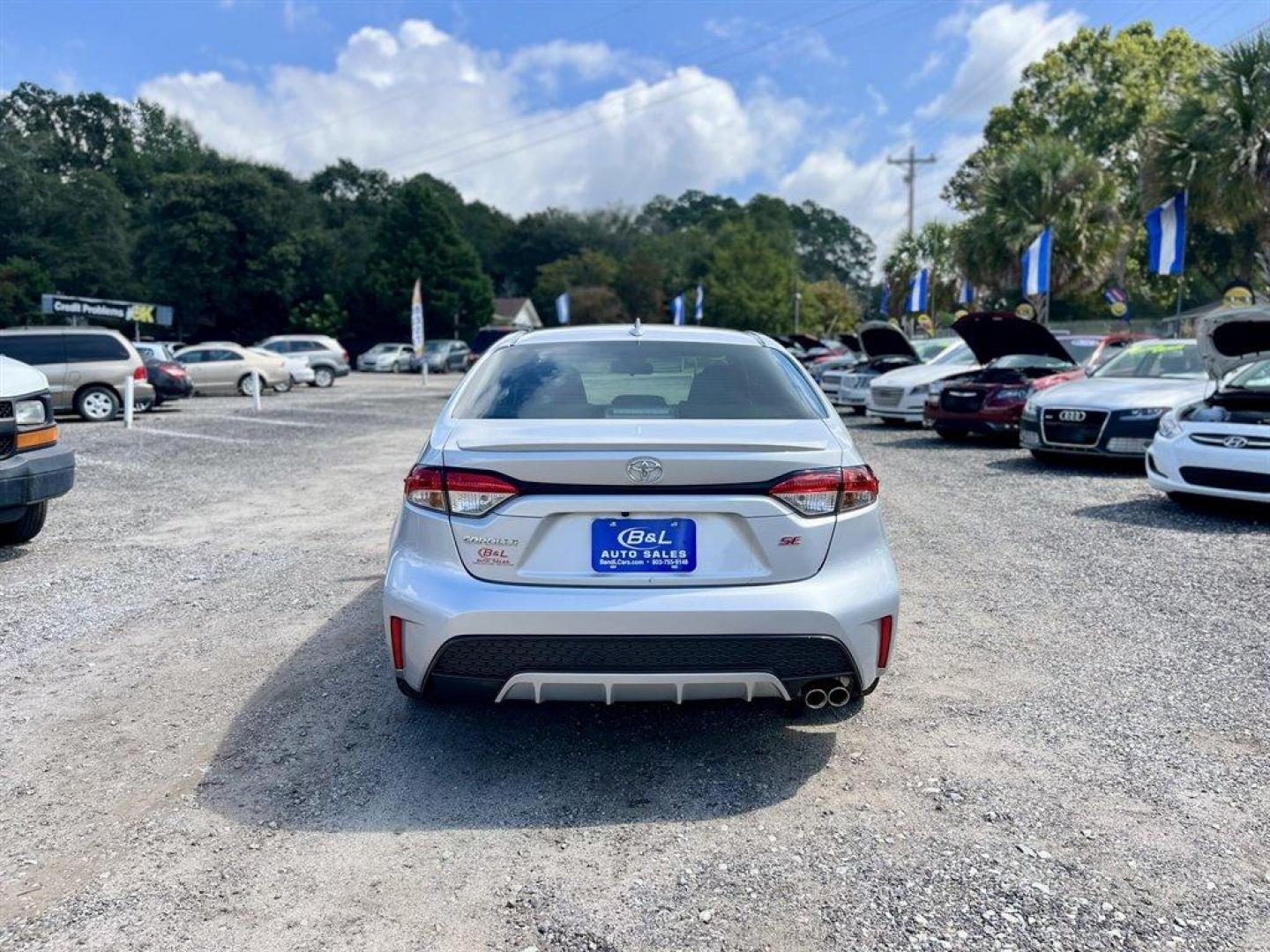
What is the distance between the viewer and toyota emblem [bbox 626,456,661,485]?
320 centimetres

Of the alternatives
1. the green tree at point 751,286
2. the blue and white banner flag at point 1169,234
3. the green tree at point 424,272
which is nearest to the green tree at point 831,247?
the green tree at point 751,286

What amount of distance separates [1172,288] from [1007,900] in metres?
49.8

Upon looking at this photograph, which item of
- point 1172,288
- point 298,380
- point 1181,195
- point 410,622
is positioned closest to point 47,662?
point 410,622

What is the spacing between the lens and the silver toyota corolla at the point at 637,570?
3.18 metres

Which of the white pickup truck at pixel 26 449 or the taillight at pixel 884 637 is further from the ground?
the white pickup truck at pixel 26 449

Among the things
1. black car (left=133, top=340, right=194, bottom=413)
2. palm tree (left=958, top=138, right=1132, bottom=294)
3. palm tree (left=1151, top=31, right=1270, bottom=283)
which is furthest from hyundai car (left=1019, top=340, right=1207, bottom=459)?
palm tree (left=958, top=138, right=1132, bottom=294)

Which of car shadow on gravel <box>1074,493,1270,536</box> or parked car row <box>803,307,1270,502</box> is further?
parked car row <box>803,307,1270,502</box>

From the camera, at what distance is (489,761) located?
3639 millimetres

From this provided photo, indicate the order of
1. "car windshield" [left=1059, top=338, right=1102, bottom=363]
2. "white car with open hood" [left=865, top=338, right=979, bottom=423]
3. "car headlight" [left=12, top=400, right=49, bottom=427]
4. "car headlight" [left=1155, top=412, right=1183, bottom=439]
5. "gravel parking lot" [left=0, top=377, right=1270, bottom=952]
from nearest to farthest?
"gravel parking lot" [left=0, top=377, right=1270, bottom=952]
"car headlight" [left=12, top=400, right=49, bottom=427]
"car headlight" [left=1155, top=412, right=1183, bottom=439]
"car windshield" [left=1059, top=338, right=1102, bottom=363]
"white car with open hood" [left=865, top=338, right=979, bottom=423]

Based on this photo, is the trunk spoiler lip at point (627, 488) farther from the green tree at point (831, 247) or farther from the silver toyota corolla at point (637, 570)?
the green tree at point (831, 247)

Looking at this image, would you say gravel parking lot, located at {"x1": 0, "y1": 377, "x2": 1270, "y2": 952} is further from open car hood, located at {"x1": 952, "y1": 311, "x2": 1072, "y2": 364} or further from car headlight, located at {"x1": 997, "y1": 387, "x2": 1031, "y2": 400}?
open car hood, located at {"x1": 952, "y1": 311, "x2": 1072, "y2": 364}

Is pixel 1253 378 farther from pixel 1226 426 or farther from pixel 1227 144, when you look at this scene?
pixel 1227 144

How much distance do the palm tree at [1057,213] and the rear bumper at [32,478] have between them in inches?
1097

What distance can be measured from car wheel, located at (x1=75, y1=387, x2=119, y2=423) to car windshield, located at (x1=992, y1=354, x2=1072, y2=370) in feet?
50.9
